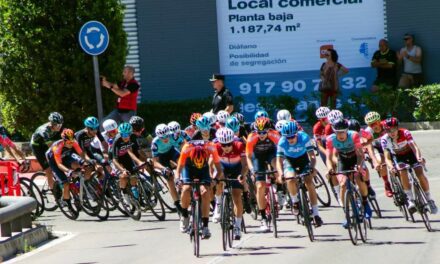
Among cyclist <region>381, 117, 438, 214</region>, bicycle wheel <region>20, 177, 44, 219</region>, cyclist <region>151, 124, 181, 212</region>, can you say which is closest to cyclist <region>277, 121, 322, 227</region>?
cyclist <region>381, 117, 438, 214</region>

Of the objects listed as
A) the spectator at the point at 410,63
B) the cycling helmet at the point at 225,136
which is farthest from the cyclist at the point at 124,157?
the spectator at the point at 410,63

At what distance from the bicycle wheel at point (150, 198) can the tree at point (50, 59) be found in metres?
7.21

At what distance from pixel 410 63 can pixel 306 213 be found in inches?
552

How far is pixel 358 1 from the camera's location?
98.7 ft

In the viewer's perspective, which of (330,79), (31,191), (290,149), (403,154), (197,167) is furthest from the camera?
(330,79)

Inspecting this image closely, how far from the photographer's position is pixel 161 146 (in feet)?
63.0

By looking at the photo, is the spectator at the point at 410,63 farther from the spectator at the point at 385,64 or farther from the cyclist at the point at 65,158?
the cyclist at the point at 65,158

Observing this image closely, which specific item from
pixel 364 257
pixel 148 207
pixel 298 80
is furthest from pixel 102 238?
pixel 298 80

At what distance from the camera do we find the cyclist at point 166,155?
61.2 ft

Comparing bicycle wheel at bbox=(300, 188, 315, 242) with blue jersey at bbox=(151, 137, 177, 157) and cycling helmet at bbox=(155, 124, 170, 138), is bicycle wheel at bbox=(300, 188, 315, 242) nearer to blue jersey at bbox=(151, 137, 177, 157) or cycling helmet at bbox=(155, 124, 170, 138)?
cycling helmet at bbox=(155, 124, 170, 138)

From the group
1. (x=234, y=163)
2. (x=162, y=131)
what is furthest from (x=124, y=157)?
(x=234, y=163)

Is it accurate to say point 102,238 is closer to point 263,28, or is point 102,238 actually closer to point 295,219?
point 295,219

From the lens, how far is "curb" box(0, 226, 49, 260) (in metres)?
16.5

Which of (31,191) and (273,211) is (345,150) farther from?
(31,191)
